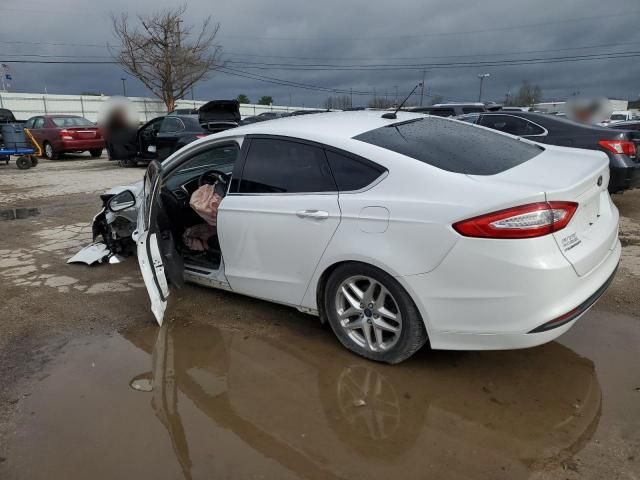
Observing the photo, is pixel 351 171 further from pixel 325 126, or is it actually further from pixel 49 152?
pixel 49 152

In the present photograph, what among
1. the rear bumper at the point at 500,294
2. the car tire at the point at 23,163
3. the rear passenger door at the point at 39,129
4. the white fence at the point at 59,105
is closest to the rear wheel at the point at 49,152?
the rear passenger door at the point at 39,129

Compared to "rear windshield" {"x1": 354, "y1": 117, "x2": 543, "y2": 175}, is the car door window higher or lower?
higher

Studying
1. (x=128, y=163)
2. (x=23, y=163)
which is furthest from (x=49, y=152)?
(x=128, y=163)

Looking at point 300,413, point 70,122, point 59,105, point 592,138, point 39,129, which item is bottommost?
point 300,413

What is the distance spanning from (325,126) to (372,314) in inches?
53.0

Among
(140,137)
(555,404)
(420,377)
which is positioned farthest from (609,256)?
(140,137)

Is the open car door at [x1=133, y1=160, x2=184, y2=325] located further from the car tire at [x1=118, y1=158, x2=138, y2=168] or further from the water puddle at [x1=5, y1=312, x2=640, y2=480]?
the car tire at [x1=118, y1=158, x2=138, y2=168]

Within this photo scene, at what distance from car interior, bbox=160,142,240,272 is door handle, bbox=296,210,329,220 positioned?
119 centimetres

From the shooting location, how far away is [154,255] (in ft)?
12.2

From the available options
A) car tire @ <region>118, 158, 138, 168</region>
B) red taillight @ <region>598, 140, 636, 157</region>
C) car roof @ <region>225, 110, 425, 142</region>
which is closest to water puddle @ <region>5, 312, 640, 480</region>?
car roof @ <region>225, 110, 425, 142</region>

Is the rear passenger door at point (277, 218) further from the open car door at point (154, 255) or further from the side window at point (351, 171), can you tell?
the open car door at point (154, 255)

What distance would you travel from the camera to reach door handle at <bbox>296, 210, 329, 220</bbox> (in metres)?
3.07

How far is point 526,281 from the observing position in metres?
2.46

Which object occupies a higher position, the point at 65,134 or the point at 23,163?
the point at 65,134
